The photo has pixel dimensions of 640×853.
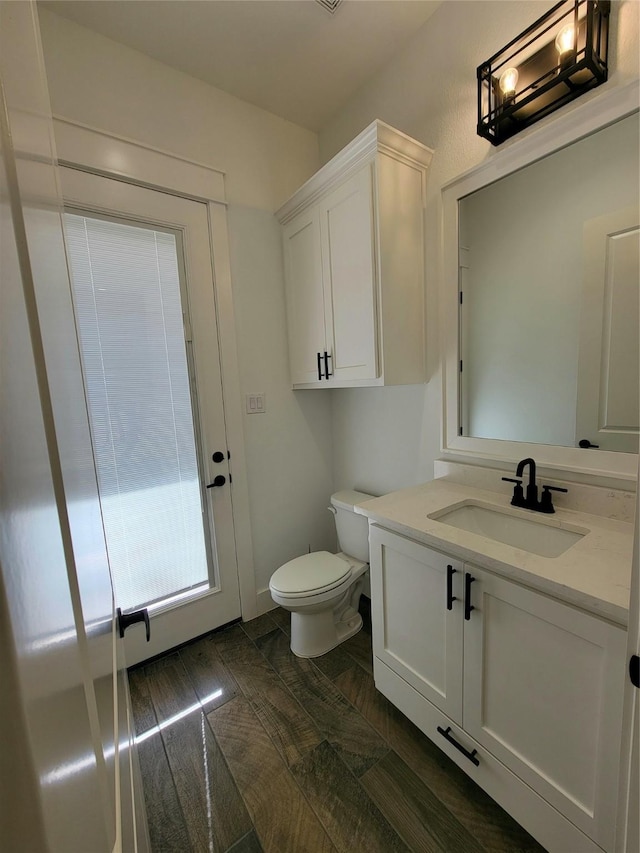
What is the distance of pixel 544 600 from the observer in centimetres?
89

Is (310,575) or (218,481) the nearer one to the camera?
(310,575)

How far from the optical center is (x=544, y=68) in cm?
118

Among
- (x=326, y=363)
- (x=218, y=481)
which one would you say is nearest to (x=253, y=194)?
(x=326, y=363)

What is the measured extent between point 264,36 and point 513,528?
7.59 ft

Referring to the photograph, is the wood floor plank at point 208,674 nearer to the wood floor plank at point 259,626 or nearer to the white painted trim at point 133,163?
the wood floor plank at point 259,626

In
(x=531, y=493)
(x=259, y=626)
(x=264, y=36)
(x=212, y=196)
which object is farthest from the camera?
(x=259, y=626)

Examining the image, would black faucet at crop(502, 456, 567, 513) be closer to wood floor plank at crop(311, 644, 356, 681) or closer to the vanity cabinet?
the vanity cabinet

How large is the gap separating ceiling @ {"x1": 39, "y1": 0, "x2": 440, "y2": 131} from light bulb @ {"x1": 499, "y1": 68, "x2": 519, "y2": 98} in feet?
1.78

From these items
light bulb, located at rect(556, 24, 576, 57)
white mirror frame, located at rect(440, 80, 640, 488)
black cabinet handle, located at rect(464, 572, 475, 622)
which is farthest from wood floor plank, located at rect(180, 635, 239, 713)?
light bulb, located at rect(556, 24, 576, 57)

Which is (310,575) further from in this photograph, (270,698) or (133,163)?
(133,163)

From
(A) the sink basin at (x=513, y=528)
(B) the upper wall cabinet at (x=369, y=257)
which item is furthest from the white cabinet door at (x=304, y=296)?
(A) the sink basin at (x=513, y=528)

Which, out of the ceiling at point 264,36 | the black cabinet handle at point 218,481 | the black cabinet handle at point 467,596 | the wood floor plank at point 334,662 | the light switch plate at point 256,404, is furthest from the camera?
the light switch plate at point 256,404

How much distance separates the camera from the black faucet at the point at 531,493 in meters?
1.24

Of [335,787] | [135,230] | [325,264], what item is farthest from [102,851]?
[135,230]
